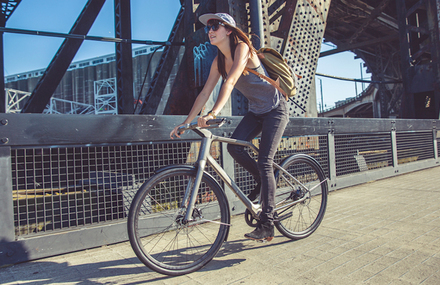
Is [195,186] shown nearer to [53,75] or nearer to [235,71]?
[235,71]

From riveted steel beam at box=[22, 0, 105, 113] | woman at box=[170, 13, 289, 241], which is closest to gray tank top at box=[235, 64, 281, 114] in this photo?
woman at box=[170, 13, 289, 241]

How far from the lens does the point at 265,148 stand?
286 centimetres

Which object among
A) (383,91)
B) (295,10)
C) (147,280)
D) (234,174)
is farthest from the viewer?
(383,91)

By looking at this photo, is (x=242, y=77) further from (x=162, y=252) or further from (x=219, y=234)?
(x=162, y=252)

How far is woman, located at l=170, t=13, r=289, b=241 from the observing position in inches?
104

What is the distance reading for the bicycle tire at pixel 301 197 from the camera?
3.17 metres

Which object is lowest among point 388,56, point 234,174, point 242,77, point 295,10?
point 234,174

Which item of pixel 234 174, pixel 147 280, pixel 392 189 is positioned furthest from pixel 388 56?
pixel 147 280

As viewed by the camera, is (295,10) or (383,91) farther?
(383,91)

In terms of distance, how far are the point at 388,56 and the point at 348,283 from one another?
3408 centimetres

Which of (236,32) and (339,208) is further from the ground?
(236,32)

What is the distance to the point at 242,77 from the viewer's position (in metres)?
2.85

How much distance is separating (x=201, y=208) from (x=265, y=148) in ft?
2.48

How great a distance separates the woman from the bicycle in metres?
0.13
